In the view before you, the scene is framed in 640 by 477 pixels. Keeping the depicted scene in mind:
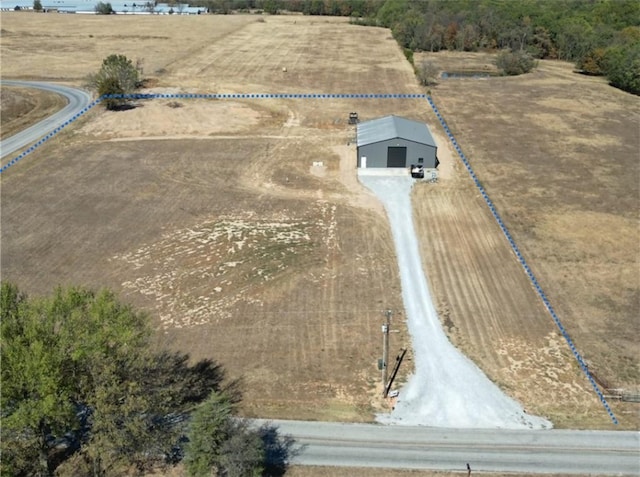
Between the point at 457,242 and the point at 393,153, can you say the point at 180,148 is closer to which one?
the point at 393,153

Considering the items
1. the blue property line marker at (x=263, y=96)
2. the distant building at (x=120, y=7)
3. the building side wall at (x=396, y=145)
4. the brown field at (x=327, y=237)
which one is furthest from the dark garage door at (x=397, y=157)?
the distant building at (x=120, y=7)

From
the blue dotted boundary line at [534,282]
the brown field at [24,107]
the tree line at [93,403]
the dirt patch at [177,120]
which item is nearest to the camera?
the tree line at [93,403]

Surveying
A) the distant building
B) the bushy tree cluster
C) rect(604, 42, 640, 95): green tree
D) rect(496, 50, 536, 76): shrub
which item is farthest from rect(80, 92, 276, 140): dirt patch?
the distant building

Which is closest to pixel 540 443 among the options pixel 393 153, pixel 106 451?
pixel 106 451

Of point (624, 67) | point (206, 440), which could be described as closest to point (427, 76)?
point (624, 67)

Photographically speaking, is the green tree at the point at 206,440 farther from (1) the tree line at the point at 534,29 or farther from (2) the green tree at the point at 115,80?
(1) the tree line at the point at 534,29

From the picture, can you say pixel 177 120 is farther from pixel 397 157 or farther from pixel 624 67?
pixel 624 67

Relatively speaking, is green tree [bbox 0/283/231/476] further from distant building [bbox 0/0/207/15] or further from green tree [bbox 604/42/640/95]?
distant building [bbox 0/0/207/15]
